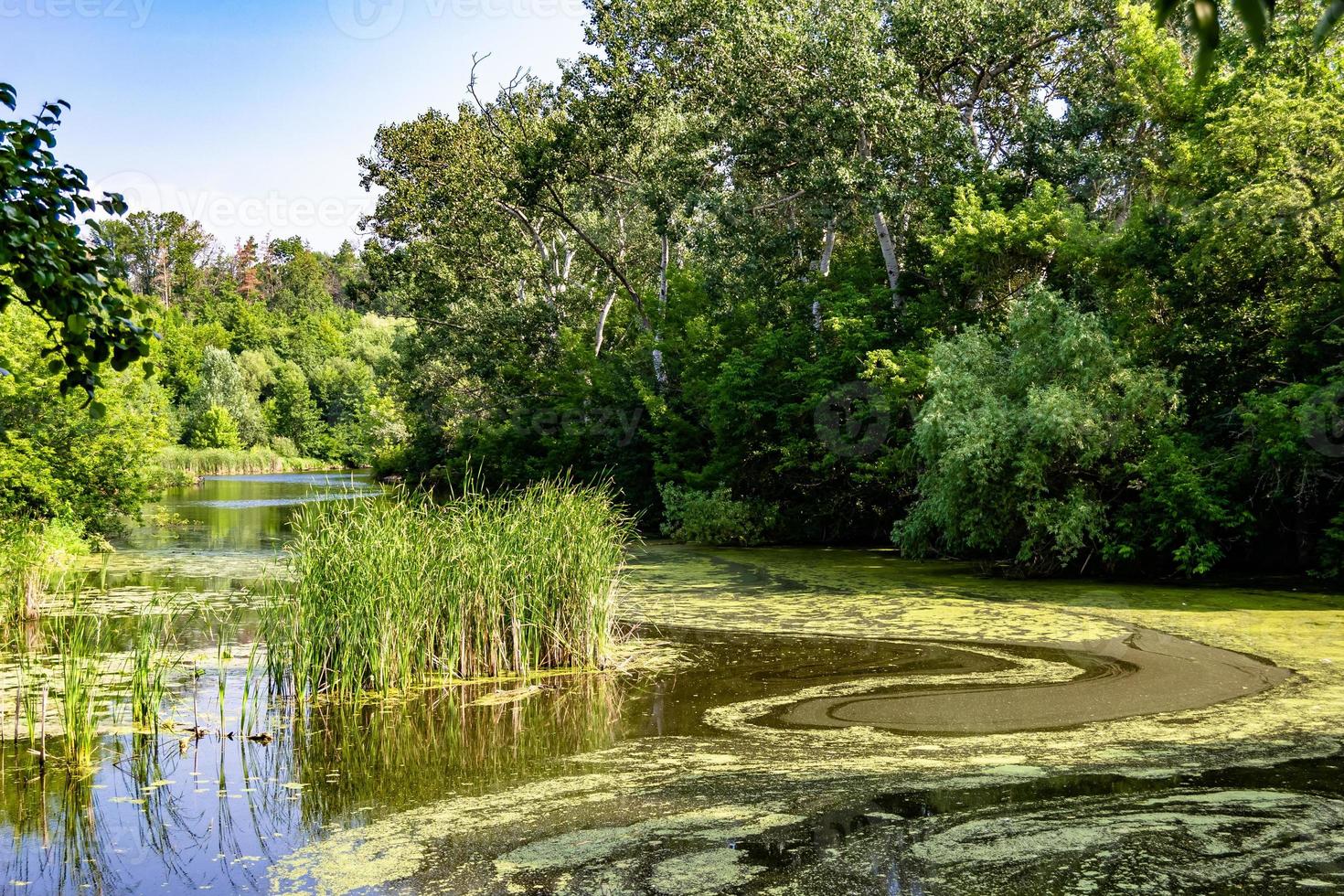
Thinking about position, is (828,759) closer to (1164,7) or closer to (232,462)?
(1164,7)

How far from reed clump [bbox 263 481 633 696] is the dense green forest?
4024 millimetres

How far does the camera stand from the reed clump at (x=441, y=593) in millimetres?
7582

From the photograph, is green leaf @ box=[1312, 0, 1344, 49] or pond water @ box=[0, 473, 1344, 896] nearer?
green leaf @ box=[1312, 0, 1344, 49]

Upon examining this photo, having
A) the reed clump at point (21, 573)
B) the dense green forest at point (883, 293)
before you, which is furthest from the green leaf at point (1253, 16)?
the reed clump at point (21, 573)

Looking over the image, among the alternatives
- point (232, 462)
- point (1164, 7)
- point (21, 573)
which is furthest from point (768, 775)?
point (232, 462)

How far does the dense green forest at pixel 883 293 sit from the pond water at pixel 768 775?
2510 mm

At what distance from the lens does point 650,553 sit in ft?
60.8

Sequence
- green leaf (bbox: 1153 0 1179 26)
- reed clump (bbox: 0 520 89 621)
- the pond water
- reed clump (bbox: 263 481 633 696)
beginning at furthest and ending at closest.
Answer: reed clump (bbox: 0 520 89 621), reed clump (bbox: 263 481 633 696), the pond water, green leaf (bbox: 1153 0 1179 26)

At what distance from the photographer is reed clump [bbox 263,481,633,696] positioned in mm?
7582

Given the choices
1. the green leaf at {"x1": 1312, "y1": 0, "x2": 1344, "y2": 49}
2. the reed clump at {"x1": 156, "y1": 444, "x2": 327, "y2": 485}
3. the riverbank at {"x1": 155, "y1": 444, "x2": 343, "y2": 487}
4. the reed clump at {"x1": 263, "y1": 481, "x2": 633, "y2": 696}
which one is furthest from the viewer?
the reed clump at {"x1": 156, "y1": 444, "x2": 327, "y2": 485}

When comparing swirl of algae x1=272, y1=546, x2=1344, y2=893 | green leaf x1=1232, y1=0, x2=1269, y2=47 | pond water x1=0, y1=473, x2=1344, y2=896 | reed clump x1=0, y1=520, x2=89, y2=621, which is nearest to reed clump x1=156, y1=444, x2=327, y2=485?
reed clump x1=0, y1=520, x2=89, y2=621

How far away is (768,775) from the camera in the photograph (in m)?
5.80

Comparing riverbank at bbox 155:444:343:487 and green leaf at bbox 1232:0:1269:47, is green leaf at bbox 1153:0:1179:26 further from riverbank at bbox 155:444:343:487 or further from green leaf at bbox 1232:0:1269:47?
riverbank at bbox 155:444:343:487

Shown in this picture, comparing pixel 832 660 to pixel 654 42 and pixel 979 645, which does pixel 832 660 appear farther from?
pixel 654 42
